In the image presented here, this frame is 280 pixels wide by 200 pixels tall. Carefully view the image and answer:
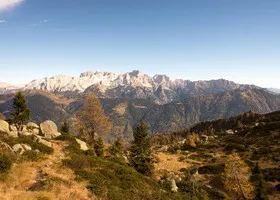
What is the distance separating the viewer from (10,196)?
16484mm

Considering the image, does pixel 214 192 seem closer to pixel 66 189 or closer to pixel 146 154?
pixel 146 154

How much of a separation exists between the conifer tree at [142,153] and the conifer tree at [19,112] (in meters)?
22.2

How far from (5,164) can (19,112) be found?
2414cm

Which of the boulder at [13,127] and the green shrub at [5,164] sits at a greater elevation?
the green shrub at [5,164]

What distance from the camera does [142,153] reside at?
123ft

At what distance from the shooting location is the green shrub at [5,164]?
65.9 feet

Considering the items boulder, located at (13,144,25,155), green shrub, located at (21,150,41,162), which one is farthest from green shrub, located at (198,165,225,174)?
boulder, located at (13,144,25,155)

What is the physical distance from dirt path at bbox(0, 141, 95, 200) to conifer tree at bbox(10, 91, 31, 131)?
19.8 metres

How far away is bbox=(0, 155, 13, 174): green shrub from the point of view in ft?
65.9

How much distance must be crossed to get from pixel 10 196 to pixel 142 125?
3294 cm

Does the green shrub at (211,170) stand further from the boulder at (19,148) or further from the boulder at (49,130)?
the boulder at (19,148)

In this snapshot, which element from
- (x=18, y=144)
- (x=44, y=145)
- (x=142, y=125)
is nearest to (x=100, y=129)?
(x=142, y=125)

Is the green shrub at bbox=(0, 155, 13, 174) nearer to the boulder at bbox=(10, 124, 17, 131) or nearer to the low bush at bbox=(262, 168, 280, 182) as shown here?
the boulder at bbox=(10, 124, 17, 131)

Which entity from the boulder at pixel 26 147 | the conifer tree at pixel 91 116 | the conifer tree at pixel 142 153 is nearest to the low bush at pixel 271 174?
the conifer tree at pixel 142 153
